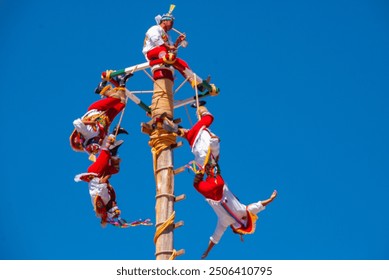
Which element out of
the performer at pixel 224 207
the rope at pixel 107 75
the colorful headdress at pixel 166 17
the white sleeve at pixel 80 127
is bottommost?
the performer at pixel 224 207

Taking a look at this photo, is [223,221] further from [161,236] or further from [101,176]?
[101,176]

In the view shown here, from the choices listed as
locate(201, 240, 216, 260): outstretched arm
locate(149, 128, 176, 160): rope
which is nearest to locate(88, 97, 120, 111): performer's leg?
locate(149, 128, 176, 160): rope

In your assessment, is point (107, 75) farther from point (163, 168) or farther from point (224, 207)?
point (224, 207)

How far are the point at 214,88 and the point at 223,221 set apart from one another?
2051 mm

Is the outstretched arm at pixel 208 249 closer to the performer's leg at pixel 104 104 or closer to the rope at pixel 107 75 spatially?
the performer's leg at pixel 104 104

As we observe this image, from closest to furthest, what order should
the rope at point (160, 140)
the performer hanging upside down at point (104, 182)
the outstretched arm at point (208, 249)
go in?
the outstretched arm at point (208, 249) < the rope at point (160, 140) < the performer hanging upside down at point (104, 182)

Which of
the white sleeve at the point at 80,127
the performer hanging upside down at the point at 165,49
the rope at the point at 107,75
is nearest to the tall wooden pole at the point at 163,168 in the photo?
the performer hanging upside down at the point at 165,49

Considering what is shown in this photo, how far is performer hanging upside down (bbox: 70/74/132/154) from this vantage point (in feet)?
45.2

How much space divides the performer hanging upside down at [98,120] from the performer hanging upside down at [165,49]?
1.53 feet

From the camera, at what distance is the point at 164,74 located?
13969mm

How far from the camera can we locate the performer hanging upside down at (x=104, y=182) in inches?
532

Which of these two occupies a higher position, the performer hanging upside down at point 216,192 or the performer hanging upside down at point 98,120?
the performer hanging upside down at point 98,120
